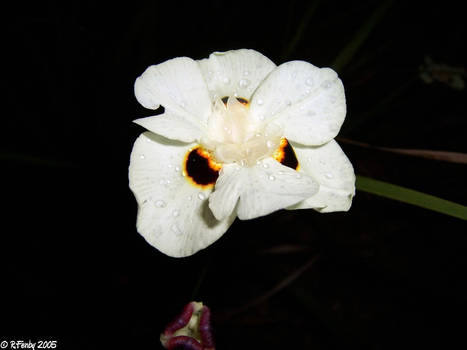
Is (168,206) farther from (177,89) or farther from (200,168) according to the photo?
(177,89)

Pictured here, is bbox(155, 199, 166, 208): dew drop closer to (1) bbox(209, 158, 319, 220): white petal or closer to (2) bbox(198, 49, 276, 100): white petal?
(1) bbox(209, 158, 319, 220): white petal

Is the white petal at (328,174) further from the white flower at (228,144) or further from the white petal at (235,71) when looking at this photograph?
the white petal at (235,71)

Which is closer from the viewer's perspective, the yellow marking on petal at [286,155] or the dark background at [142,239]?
the yellow marking on petal at [286,155]

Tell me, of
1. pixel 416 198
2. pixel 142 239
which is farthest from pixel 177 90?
pixel 142 239

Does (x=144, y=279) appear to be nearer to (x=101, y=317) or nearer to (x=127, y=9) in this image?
(x=101, y=317)

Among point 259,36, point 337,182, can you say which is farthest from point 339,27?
point 337,182

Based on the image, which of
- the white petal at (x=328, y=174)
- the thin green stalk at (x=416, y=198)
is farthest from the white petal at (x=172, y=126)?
the thin green stalk at (x=416, y=198)
